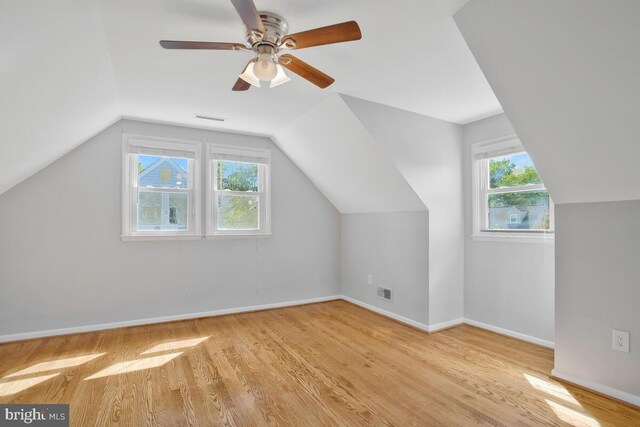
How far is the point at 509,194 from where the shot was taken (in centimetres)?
342

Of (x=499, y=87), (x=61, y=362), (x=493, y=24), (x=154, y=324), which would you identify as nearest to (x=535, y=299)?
(x=499, y=87)

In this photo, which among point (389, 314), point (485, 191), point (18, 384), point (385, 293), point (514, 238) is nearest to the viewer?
point (18, 384)

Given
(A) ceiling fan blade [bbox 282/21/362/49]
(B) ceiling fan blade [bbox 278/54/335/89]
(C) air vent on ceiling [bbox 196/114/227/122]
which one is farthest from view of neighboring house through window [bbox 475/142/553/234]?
(C) air vent on ceiling [bbox 196/114/227/122]

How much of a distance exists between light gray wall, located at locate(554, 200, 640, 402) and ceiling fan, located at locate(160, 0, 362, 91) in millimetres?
2087

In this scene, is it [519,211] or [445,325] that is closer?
[519,211]

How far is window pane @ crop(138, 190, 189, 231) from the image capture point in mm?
3773

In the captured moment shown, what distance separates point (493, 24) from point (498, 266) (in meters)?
2.53

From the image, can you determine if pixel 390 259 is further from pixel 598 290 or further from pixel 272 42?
pixel 272 42

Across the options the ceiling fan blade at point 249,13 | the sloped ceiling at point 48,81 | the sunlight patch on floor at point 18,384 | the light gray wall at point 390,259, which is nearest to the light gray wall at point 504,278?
the light gray wall at point 390,259

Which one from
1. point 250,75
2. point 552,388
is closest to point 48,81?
point 250,75

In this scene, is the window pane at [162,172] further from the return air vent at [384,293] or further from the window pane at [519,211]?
the window pane at [519,211]

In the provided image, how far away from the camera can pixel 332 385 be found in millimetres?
2355

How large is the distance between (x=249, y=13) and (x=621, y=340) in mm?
2959

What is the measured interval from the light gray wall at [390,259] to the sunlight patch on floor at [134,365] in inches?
97.9
